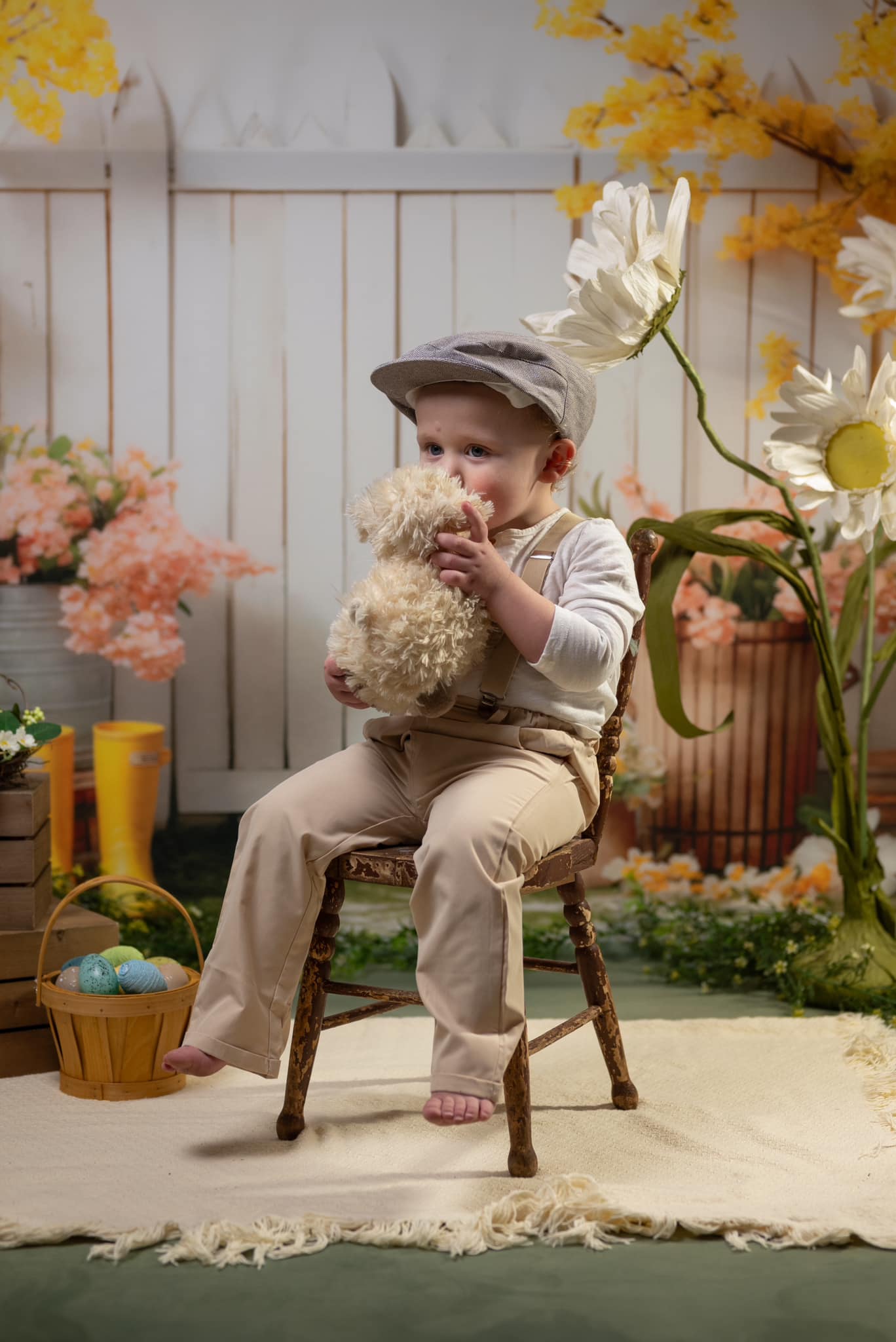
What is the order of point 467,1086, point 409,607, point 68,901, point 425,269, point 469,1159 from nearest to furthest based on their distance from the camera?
point 467,1086
point 409,607
point 469,1159
point 68,901
point 425,269

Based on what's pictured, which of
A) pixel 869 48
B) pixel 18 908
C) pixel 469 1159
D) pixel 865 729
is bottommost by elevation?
pixel 469 1159

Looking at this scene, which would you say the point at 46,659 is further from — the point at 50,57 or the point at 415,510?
the point at 415,510

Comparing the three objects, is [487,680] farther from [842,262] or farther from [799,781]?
[799,781]

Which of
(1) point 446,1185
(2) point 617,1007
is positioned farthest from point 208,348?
(1) point 446,1185

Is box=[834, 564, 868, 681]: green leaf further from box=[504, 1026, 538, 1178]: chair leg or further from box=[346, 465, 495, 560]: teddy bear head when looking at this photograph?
box=[504, 1026, 538, 1178]: chair leg

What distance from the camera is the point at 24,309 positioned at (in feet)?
9.60

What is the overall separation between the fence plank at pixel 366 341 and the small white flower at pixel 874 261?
1024 millimetres

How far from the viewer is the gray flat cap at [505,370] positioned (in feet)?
5.65

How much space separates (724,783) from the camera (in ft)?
10.1

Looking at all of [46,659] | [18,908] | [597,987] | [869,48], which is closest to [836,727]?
[597,987]

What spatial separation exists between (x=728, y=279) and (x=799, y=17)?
59cm

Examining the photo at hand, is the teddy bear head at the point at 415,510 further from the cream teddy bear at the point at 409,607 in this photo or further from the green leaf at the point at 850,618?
the green leaf at the point at 850,618

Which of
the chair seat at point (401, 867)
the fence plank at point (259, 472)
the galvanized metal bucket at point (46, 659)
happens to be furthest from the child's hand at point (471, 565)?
the galvanized metal bucket at point (46, 659)

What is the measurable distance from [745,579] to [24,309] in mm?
1752
